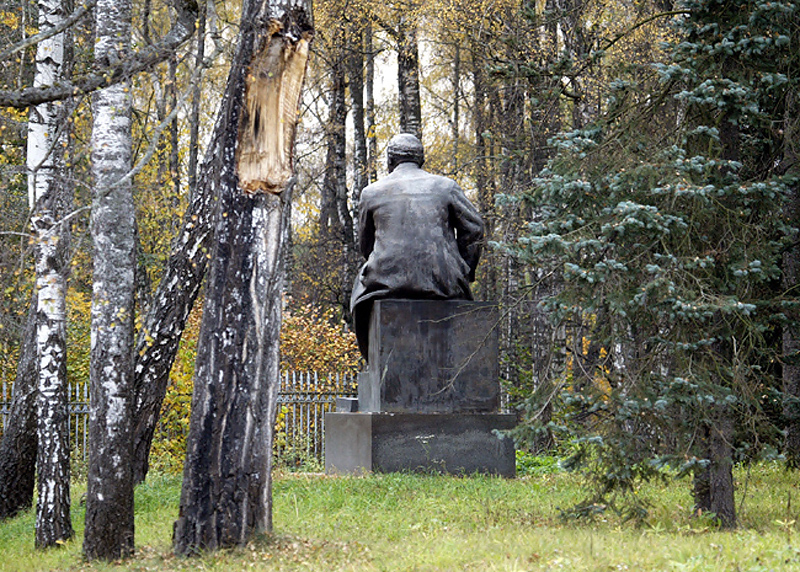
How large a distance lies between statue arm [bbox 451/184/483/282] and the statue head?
69 cm

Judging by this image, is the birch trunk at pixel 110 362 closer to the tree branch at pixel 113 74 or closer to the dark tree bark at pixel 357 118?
the tree branch at pixel 113 74

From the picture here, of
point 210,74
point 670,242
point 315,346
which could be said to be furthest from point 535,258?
point 210,74

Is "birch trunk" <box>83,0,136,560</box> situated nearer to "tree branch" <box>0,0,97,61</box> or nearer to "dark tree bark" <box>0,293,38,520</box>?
"tree branch" <box>0,0,97,61</box>

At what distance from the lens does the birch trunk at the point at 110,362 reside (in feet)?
22.0

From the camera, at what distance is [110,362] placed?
266 inches

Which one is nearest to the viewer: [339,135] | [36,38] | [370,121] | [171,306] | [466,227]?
[36,38]

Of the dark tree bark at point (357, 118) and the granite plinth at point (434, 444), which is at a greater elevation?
the dark tree bark at point (357, 118)

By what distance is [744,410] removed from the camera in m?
7.06

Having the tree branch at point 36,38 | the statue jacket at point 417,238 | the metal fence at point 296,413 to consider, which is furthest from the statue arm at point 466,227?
the metal fence at point 296,413

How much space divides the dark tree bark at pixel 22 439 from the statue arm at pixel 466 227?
4425 mm

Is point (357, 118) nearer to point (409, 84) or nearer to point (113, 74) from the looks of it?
point (409, 84)

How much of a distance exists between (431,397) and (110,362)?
3.85 meters

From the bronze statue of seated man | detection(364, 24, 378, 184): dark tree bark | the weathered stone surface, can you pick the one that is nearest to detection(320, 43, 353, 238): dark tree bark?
detection(364, 24, 378, 184): dark tree bark

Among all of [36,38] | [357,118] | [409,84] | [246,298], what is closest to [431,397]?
[246,298]
